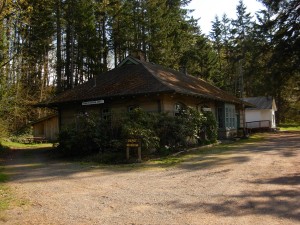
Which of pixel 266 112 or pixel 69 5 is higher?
pixel 69 5

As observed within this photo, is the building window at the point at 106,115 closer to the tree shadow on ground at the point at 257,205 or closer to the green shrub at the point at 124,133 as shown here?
Result: the green shrub at the point at 124,133

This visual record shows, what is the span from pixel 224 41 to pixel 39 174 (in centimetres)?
5818

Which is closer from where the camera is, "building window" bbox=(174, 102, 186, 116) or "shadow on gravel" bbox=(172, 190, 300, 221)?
"shadow on gravel" bbox=(172, 190, 300, 221)

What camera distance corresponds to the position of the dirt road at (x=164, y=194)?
6055 mm

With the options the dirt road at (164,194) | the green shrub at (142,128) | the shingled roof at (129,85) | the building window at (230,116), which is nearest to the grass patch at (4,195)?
the dirt road at (164,194)

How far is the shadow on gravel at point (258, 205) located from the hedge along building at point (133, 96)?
10427 millimetres

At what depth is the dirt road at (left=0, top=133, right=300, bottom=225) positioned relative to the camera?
6.05 metres

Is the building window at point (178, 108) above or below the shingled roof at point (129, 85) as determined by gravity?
below

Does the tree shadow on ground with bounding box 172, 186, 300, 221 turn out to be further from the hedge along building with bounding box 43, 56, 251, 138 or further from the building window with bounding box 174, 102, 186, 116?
the building window with bounding box 174, 102, 186, 116

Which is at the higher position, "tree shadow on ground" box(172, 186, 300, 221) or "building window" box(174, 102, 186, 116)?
"building window" box(174, 102, 186, 116)

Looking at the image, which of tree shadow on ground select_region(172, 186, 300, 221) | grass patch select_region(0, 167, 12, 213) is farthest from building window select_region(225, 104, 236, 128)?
grass patch select_region(0, 167, 12, 213)

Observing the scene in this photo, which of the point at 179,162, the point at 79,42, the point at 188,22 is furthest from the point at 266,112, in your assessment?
the point at 179,162

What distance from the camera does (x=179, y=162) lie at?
45.3 feet

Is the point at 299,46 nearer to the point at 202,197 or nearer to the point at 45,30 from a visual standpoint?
the point at 202,197
